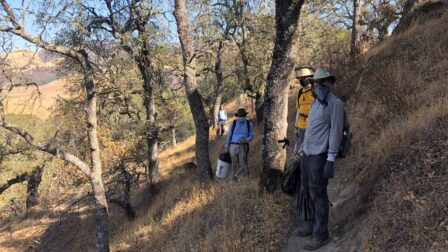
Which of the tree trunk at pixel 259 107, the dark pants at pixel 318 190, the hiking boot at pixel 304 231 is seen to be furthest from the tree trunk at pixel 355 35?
the dark pants at pixel 318 190

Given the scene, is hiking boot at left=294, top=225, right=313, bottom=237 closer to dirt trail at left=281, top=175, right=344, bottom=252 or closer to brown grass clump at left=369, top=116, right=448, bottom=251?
dirt trail at left=281, top=175, right=344, bottom=252

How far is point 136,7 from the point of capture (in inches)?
538

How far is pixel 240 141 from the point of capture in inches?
359

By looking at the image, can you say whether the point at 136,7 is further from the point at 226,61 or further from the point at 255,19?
the point at 226,61

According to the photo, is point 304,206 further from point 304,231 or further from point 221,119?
point 221,119

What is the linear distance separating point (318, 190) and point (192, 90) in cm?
568

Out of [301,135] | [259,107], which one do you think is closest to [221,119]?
[259,107]

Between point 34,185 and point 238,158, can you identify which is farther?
point 34,185

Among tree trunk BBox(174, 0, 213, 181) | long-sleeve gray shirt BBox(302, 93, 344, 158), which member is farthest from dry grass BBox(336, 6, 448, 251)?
tree trunk BBox(174, 0, 213, 181)

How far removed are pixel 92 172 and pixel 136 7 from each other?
625cm

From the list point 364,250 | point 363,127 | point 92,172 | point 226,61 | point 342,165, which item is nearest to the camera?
point 364,250

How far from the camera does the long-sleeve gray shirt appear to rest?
459 centimetres

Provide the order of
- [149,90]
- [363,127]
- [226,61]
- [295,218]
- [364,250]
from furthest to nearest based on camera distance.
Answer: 1. [226,61]
2. [149,90]
3. [363,127]
4. [295,218]
5. [364,250]

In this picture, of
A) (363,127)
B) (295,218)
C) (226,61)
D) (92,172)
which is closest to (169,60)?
(92,172)
